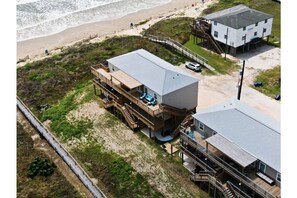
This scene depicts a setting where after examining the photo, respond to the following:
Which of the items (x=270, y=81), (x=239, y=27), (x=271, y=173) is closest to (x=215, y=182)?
(x=271, y=173)

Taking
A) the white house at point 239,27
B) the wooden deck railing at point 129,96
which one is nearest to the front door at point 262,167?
the wooden deck railing at point 129,96

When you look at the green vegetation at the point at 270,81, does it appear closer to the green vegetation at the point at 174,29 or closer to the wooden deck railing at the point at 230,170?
the green vegetation at the point at 174,29

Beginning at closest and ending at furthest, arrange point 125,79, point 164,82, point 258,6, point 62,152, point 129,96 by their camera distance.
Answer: point 62,152, point 164,82, point 129,96, point 125,79, point 258,6

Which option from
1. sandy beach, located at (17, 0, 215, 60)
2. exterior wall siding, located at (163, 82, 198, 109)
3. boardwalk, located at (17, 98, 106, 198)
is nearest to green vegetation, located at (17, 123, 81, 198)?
boardwalk, located at (17, 98, 106, 198)

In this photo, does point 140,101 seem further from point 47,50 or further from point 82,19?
point 82,19

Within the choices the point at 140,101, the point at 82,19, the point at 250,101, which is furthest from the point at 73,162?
the point at 82,19

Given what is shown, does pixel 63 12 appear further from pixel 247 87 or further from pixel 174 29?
pixel 247 87
